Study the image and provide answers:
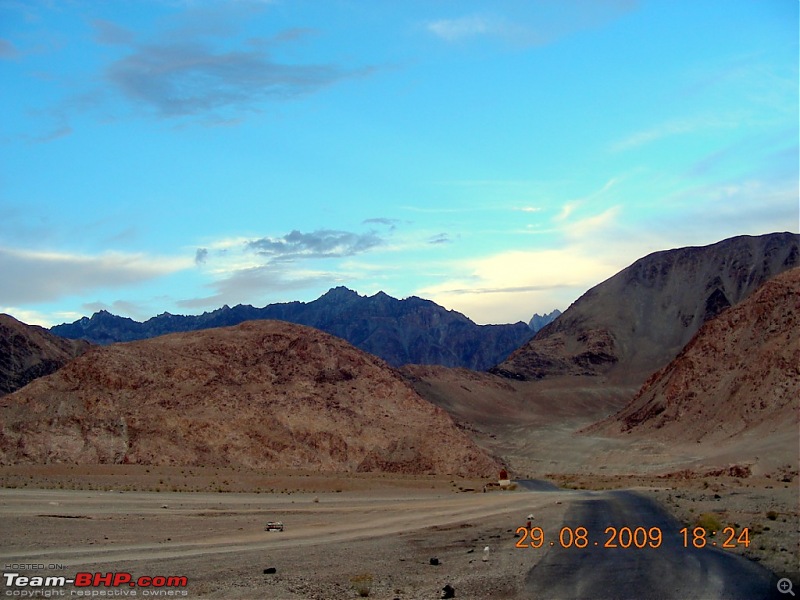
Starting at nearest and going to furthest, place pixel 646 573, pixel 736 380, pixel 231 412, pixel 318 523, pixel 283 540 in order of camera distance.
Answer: pixel 646 573, pixel 283 540, pixel 318 523, pixel 231 412, pixel 736 380

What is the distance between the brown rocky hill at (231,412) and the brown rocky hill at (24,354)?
304 feet

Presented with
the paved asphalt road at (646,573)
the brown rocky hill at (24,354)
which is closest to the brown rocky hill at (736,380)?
the paved asphalt road at (646,573)

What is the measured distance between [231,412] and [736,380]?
184 feet

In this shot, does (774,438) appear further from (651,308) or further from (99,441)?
(651,308)

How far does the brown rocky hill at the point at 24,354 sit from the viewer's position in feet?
511

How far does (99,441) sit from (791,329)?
70684 mm

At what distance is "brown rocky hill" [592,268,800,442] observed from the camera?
82.9m

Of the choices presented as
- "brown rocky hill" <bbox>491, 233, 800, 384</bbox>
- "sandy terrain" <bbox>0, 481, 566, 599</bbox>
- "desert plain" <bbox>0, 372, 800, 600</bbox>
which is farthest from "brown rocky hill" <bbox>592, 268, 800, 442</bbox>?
"brown rocky hill" <bbox>491, 233, 800, 384</bbox>

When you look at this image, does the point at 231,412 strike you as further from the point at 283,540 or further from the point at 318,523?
the point at 283,540

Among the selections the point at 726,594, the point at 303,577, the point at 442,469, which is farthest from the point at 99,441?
the point at 726,594

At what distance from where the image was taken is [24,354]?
163250 mm

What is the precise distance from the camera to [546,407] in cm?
16338

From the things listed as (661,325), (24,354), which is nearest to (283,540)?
(24,354)

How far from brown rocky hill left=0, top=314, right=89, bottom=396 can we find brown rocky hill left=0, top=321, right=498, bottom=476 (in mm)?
92711
